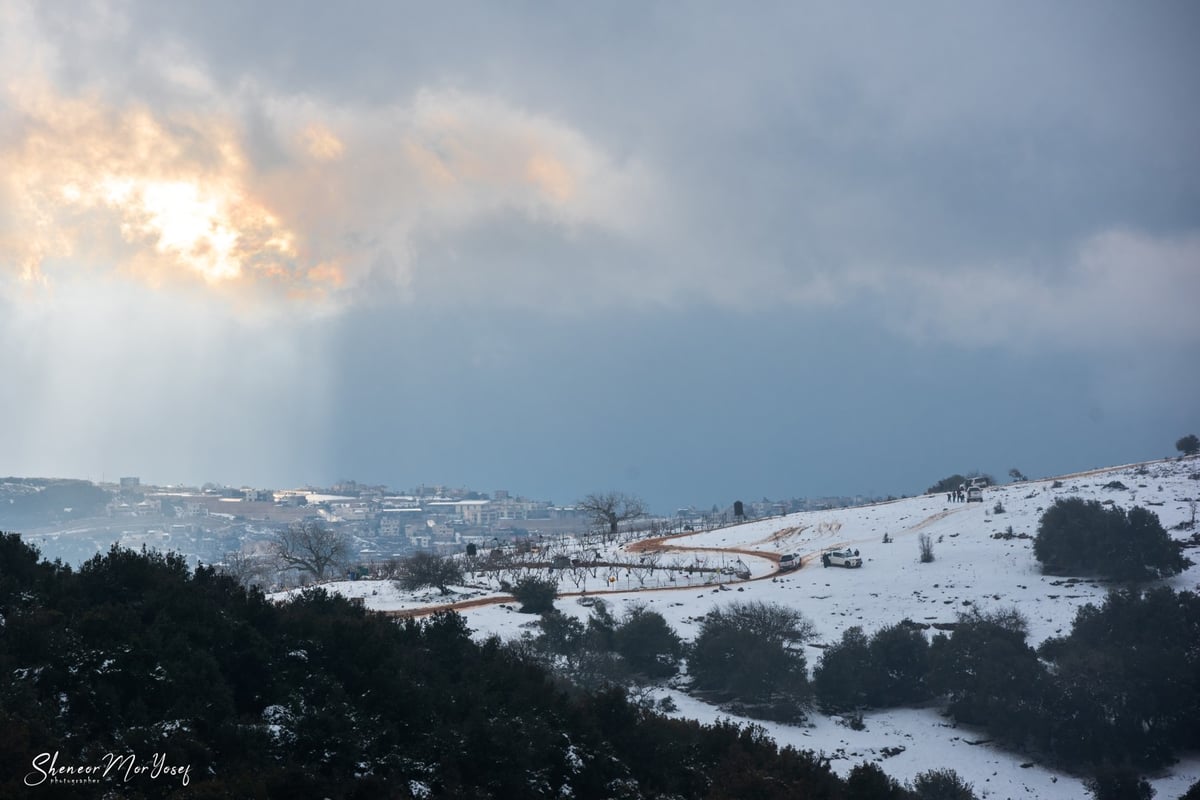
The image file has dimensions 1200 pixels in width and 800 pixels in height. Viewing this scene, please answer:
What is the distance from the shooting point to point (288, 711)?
14.0 meters

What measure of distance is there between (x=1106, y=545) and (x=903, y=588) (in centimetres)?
1050

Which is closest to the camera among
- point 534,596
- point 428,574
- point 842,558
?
point 534,596

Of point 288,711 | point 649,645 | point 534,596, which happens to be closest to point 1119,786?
point 649,645

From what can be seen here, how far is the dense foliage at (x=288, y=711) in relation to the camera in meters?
11.8

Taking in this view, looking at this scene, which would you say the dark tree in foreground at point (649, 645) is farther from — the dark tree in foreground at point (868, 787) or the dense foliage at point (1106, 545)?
the dense foliage at point (1106, 545)

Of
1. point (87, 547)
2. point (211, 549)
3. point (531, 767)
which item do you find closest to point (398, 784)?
point (531, 767)

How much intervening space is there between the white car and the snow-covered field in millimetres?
1111

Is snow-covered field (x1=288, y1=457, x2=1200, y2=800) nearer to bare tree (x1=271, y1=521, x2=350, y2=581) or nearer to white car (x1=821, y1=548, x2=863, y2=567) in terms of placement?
white car (x1=821, y1=548, x2=863, y2=567)

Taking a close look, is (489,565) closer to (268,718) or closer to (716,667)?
(716,667)

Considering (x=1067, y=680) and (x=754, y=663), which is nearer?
(x=1067, y=680)

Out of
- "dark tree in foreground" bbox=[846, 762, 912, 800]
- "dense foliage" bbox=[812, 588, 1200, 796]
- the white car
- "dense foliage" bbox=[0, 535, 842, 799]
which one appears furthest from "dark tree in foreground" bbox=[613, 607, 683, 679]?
"dark tree in foreground" bbox=[846, 762, 912, 800]

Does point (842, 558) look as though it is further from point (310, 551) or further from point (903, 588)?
point (310, 551)

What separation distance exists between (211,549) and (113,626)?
89.5 m

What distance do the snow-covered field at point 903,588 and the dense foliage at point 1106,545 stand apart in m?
1.14
